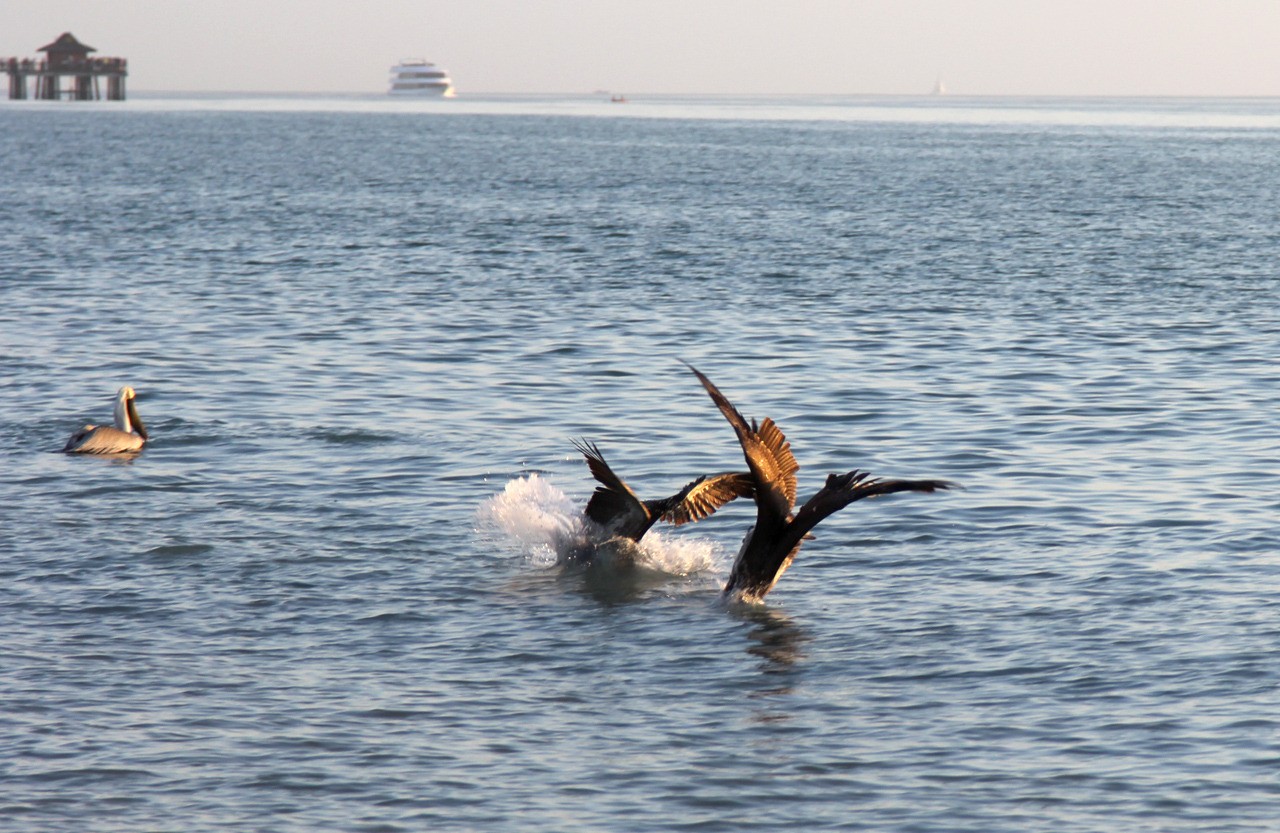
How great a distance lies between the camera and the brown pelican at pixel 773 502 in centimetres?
1318

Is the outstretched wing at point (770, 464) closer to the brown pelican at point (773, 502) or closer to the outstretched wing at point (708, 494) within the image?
the brown pelican at point (773, 502)

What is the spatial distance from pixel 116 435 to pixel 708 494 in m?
8.61

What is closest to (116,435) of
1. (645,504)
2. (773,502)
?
(645,504)

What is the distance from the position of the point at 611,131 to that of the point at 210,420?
454ft

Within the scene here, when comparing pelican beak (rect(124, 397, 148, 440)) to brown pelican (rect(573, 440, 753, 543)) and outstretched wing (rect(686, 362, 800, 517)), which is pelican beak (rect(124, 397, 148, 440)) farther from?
outstretched wing (rect(686, 362, 800, 517))

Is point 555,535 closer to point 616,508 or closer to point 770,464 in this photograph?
point 616,508

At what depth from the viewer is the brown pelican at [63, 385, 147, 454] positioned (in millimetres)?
19280

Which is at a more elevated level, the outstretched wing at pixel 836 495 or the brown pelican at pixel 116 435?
the outstretched wing at pixel 836 495

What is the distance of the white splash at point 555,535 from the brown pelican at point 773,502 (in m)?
1.11

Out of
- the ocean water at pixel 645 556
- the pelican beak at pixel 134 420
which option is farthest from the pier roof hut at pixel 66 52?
the pelican beak at pixel 134 420

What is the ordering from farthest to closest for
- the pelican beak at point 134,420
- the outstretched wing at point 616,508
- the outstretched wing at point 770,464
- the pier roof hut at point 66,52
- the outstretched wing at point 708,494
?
the pier roof hut at point 66,52 < the pelican beak at point 134,420 < the outstretched wing at point 616,508 < the outstretched wing at point 708,494 < the outstretched wing at point 770,464

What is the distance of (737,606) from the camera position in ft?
46.2

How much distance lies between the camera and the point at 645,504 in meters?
15.1

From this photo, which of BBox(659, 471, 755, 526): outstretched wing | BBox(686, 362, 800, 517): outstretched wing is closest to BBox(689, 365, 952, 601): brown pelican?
BBox(686, 362, 800, 517): outstretched wing
